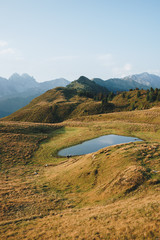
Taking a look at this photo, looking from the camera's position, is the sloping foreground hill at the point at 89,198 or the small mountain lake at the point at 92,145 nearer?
the sloping foreground hill at the point at 89,198

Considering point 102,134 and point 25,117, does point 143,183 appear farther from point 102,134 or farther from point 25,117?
point 25,117

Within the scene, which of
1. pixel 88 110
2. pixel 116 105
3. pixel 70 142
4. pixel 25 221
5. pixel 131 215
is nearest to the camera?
pixel 131 215

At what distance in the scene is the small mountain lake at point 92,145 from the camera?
1639 inches

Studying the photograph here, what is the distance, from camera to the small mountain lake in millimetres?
41625

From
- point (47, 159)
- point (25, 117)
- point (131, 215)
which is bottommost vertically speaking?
point (47, 159)

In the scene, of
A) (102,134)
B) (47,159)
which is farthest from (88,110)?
(47,159)

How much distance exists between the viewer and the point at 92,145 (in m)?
45.5

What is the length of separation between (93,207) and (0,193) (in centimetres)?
1461

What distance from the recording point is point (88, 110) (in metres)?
122

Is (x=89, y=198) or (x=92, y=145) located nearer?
(x=89, y=198)

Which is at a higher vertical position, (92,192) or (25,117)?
(25,117)

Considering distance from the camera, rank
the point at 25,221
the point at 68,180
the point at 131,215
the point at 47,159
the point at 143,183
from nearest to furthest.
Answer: the point at 131,215 < the point at 25,221 < the point at 143,183 < the point at 68,180 < the point at 47,159

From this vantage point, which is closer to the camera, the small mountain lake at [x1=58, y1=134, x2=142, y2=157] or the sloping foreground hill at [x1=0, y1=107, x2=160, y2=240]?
the sloping foreground hill at [x1=0, y1=107, x2=160, y2=240]

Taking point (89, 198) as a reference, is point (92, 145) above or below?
above
